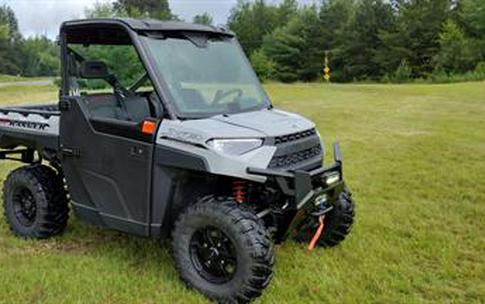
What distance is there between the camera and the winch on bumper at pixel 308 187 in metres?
3.50

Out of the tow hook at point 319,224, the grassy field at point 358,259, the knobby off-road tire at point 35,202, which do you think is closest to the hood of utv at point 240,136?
the tow hook at point 319,224

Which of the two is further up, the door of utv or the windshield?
the windshield

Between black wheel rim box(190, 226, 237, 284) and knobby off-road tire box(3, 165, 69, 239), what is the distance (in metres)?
1.64

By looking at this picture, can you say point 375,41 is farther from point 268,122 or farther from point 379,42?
point 268,122

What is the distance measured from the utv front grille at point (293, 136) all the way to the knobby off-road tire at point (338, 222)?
0.74m

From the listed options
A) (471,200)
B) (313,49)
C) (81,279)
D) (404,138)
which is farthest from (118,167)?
(313,49)

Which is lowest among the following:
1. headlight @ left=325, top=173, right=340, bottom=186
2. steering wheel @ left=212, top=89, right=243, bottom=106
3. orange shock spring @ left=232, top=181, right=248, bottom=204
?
orange shock spring @ left=232, top=181, right=248, bottom=204

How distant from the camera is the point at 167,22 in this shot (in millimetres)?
4117

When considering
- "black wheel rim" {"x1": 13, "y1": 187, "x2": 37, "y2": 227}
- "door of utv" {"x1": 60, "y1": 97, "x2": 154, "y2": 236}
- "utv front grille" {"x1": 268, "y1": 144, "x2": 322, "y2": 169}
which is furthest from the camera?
"black wheel rim" {"x1": 13, "y1": 187, "x2": 37, "y2": 227}

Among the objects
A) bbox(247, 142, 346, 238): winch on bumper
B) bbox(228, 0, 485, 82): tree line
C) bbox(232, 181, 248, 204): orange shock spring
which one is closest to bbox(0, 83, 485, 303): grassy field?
bbox(247, 142, 346, 238): winch on bumper

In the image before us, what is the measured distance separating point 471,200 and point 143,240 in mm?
3625

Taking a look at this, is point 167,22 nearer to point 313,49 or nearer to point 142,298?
point 142,298

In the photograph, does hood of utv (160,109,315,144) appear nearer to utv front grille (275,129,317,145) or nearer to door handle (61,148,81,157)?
utv front grille (275,129,317,145)

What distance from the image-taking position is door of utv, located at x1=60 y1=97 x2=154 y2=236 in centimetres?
389
